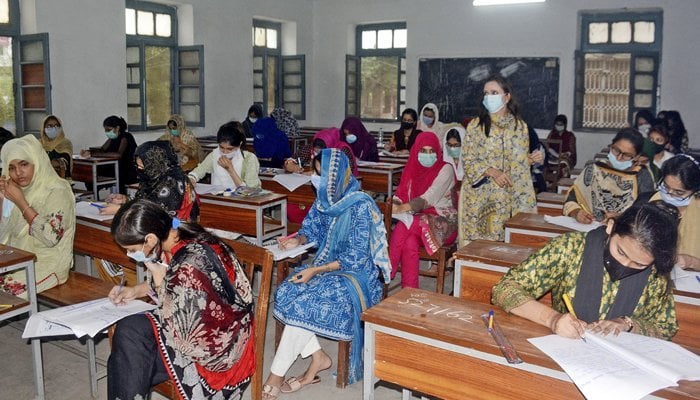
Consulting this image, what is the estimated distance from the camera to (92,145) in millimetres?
7602

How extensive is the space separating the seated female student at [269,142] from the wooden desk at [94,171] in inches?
56.5

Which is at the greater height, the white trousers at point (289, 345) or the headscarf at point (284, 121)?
the headscarf at point (284, 121)

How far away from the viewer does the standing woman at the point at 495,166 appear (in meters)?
3.51

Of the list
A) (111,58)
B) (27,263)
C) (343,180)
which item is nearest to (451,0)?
(111,58)

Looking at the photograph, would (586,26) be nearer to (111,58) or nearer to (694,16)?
(694,16)

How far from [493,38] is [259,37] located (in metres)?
3.68

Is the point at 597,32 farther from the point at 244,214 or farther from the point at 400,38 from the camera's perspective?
the point at 244,214

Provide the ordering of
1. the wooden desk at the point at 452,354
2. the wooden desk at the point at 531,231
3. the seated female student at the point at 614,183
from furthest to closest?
the seated female student at the point at 614,183 < the wooden desk at the point at 531,231 < the wooden desk at the point at 452,354

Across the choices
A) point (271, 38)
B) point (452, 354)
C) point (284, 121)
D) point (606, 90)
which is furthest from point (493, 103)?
point (271, 38)

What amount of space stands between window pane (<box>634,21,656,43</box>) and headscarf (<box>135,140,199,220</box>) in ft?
24.1

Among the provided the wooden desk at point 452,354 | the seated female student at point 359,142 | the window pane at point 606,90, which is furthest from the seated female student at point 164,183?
the window pane at point 606,90

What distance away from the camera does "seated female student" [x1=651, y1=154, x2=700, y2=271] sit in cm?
269

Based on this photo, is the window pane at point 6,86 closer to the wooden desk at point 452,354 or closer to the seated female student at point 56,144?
the seated female student at point 56,144

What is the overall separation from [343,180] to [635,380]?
5.43 feet
